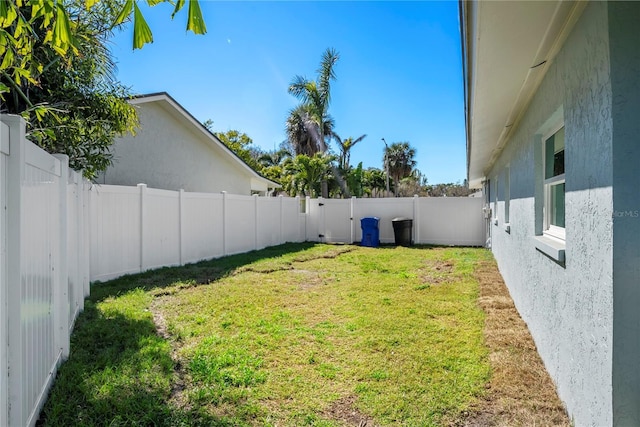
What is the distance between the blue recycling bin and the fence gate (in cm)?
126

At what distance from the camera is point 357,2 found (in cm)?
848

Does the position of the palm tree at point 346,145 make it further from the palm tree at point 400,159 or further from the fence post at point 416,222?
the fence post at point 416,222

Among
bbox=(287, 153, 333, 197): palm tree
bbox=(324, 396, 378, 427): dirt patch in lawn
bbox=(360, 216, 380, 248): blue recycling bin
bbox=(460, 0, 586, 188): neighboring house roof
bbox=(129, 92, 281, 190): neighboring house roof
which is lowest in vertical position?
bbox=(324, 396, 378, 427): dirt patch in lawn

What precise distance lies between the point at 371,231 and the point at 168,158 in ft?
25.9

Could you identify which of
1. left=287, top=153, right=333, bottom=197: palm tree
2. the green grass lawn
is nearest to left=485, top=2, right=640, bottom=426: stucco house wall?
the green grass lawn

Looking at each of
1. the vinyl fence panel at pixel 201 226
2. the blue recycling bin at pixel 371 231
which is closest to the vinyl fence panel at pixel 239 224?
the vinyl fence panel at pixel 201 226

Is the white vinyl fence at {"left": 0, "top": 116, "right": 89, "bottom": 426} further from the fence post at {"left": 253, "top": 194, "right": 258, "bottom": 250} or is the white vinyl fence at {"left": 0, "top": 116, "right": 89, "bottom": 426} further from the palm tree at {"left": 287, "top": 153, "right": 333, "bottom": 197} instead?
the palm tree at {"left": 287, "top": 153, "right": 333, "bottom": 197}

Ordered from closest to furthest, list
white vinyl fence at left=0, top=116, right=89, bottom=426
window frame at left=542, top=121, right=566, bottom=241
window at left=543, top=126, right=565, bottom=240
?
1. white vinyl fence at left=0, top=116, right=89, bottom=426
2. window at left=543, top=126, right=565, bottom=240
3. window frame at left=542, top=121, right=566, bottom=241

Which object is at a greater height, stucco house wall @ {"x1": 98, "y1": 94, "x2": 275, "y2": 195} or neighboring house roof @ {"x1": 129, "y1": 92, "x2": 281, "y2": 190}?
neighboring house roof @ {"x1": 129, "y1": 92, "x2": 281, "y2": 190}

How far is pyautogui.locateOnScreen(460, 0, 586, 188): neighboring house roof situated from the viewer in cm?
219

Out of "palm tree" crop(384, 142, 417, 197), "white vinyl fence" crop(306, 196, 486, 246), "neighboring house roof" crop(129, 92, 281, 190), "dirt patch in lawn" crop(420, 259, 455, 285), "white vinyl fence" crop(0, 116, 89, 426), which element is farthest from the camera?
"palm tree" crop(384, 142, 417, 197)

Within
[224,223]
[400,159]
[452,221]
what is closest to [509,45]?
[224,223]

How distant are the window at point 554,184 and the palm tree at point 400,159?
35.9 metres

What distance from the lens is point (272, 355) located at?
3.77 metres
